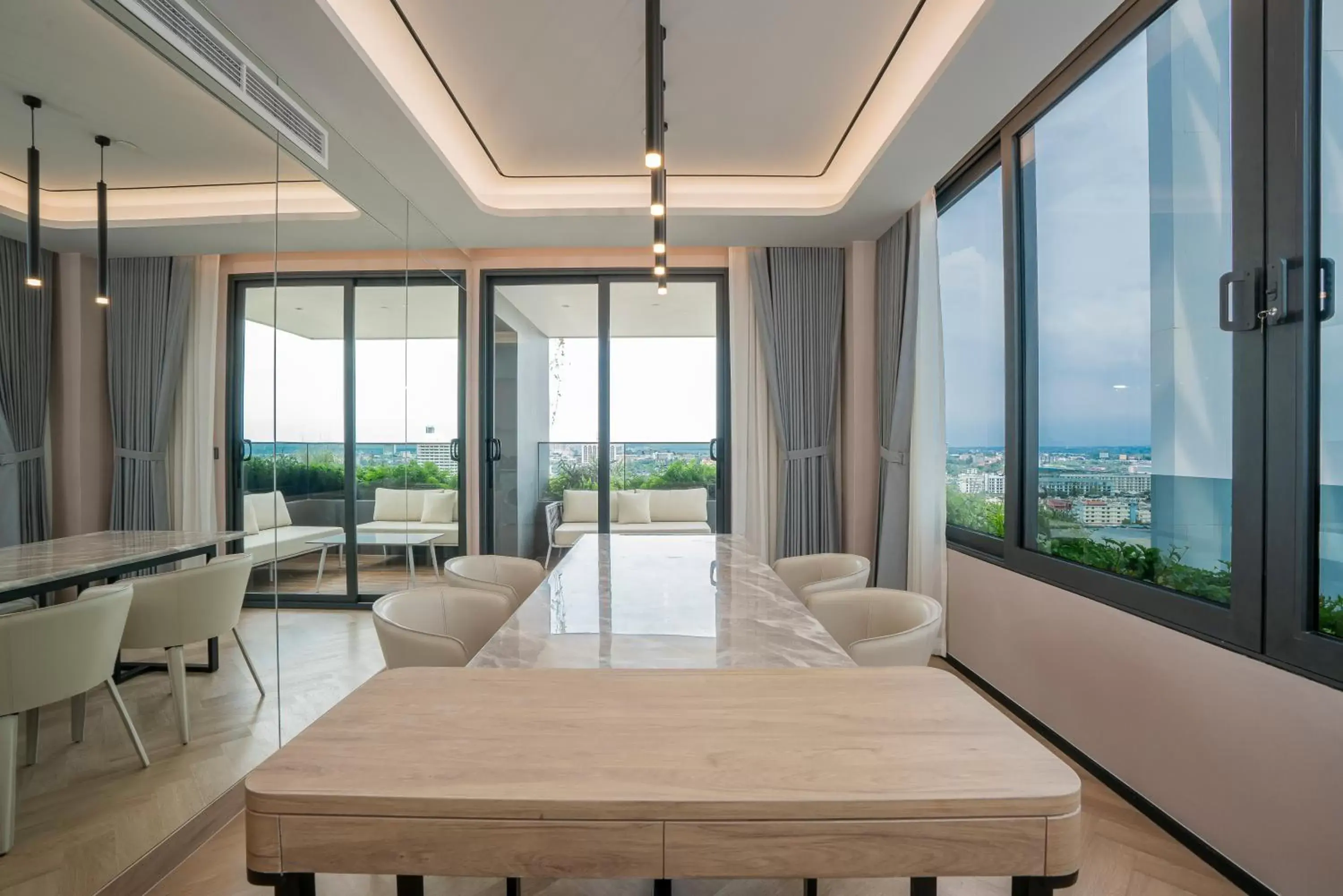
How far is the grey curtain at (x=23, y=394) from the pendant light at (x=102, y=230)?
0.14 metres

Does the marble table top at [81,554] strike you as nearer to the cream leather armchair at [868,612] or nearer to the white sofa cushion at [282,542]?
the white sofa cushion at [282,542]

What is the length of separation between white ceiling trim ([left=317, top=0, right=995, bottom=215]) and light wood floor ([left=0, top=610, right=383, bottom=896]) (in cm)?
221

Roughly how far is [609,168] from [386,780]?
3.72 m

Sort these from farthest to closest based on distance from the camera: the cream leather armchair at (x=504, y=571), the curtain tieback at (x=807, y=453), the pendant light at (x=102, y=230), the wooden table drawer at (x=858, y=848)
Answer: the curtain tieback at (x=807, y=453), the cream leather armchair at (x=504, y=571), the pendant light at (x=102, y=230), the wooden table drawer at (x=858, y=848)

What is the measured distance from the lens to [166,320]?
6.81 feet

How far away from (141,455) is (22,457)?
392 mm

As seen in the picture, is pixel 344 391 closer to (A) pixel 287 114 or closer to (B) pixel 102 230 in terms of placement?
(A) pixel 287 114

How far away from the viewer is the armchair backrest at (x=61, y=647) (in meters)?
1.48

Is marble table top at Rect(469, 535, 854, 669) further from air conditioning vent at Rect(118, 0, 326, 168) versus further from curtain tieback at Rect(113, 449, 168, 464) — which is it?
air conditioning vent at Rect(118, 0, 326, 168)

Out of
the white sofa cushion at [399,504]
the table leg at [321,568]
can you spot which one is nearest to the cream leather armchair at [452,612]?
the table leg at [321,568]

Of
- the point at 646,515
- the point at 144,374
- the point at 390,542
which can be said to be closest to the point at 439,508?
the point at 390,542

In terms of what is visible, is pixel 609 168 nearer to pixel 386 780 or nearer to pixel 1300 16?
pixel 1300 16

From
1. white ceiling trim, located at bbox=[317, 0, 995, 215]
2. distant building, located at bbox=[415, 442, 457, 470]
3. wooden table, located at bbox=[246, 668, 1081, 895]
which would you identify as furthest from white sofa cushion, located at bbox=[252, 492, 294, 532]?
wooden table, located at bbox=[246, 668, 1081, 895]

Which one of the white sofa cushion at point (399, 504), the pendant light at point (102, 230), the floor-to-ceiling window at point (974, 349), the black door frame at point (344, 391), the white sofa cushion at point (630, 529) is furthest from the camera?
the white sofa cushion at point (630, 529)
